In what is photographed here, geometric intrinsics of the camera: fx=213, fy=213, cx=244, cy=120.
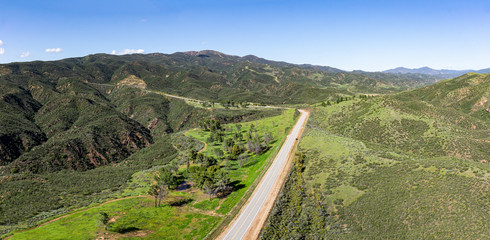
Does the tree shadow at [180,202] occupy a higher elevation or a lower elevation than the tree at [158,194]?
lower

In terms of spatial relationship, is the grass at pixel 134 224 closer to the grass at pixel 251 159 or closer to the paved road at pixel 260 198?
the paved road at pixel 260 198

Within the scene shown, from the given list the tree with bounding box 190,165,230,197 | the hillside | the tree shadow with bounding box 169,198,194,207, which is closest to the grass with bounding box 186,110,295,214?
the tree with bounding box 190,165,230,197

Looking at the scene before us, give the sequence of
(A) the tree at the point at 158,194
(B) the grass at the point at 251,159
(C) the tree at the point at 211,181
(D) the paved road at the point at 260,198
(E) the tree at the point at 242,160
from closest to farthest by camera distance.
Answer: (D) the paved road at the point at 260,198
(A) the tree at the point at 158,194
(B) the grass at the point at 251,159
(C) the tree at the point at 211,181
(E) the tree at the point at 242,160

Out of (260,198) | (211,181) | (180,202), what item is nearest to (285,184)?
(260,198)

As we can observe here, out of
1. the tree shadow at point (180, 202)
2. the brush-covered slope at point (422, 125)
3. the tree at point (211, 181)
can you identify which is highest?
the brush-covered slope at point (422, 125)

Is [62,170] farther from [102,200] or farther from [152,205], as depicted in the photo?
[152,205]

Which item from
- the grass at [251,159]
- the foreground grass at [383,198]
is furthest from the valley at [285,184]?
the grass at [251,159]
